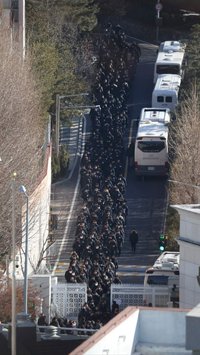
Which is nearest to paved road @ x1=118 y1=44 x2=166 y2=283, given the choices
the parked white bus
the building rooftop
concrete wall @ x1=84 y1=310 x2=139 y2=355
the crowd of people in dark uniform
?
the crowd of people in dark uniform

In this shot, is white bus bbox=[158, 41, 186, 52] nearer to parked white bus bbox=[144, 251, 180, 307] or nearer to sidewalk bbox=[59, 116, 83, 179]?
sidewalk bbox=[59, 116, 83, 179]

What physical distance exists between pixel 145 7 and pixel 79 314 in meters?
60.3

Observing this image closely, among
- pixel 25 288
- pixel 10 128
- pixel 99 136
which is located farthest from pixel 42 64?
pixel 25 288

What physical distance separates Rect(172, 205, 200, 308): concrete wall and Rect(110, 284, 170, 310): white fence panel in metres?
2.19

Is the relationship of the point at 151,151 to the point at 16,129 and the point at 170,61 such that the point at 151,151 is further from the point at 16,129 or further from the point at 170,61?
the point at 170,61

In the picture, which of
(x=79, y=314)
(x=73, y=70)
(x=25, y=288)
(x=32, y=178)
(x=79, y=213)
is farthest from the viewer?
(x=73, y=70)

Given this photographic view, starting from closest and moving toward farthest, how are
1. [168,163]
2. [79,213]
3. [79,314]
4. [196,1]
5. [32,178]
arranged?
[79,314]
[32,178]
[79,213]
[168,163]
[196,1]

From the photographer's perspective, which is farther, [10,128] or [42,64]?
[42,64]

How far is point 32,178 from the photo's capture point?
6844 cm

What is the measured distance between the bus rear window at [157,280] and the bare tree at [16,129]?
4851 mm

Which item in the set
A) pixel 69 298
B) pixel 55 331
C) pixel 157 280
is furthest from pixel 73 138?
pixel 55 331

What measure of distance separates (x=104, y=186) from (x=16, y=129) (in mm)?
5726

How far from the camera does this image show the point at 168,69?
316 ft

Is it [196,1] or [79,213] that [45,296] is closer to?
[79,213]
